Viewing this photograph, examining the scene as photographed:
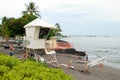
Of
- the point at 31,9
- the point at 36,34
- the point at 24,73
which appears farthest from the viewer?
the point at 31,9

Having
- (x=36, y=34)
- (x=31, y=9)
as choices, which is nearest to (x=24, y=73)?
(x=36, y=34)

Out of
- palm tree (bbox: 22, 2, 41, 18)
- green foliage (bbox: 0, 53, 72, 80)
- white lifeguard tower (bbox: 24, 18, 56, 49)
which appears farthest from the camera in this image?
palm tree (bbox: 22, 2, 41, 18)

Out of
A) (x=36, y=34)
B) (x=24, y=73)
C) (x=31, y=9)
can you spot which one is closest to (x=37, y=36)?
(x=36, y=34)

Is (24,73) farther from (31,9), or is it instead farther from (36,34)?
(31,9)

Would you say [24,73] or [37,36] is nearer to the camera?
[24,73]

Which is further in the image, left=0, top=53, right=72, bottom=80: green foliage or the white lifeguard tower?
the white lifeguard tower

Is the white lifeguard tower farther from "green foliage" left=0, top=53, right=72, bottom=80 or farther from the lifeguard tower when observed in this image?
"green foliage" left=0, top=53, right=72, bottom=80

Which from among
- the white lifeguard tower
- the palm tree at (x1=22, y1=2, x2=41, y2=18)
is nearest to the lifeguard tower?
the white lifeguard tower

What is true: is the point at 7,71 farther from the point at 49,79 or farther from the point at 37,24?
the point at 37,24

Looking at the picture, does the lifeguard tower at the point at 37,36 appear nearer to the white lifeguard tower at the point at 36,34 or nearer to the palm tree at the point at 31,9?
the white lifeguard tower at the point at 36,34

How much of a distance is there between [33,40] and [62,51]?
28.7 metres

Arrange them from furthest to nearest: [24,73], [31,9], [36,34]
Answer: [31,9] → [36,34] → [24,73]

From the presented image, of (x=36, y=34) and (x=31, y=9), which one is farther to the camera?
(x=31, y=9)

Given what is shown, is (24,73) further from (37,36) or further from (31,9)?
(31,9)
